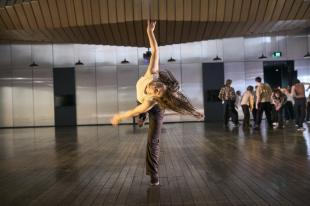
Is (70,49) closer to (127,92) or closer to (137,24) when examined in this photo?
(127,92)

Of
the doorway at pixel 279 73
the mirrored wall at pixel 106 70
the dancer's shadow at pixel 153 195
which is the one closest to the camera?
the dancer's shadow at pixel 153 195

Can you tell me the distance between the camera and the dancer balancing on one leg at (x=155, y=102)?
421cm

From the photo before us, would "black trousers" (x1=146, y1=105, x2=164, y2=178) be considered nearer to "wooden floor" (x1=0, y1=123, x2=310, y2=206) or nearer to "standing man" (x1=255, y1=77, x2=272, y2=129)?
"wooden floor" (x1=0, y1=123, x2=310, y2=206)

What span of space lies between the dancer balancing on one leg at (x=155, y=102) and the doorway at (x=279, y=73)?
686 inches

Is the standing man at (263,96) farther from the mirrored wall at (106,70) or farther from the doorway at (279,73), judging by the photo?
the doorway at (279,73)

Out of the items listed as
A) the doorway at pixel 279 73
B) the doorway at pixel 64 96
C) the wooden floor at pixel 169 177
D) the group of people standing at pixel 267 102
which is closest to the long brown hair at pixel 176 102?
the wooden floor at pixel 169 177

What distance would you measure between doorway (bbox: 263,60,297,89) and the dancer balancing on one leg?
17.4m

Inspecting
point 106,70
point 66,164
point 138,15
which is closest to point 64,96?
point 106,70

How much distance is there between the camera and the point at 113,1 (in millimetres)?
12836

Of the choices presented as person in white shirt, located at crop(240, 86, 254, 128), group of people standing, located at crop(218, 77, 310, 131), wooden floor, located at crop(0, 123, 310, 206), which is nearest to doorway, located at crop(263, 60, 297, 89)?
group of people standing, located at crop(218, 77, 310, 131)

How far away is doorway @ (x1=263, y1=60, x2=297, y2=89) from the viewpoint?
21.0 m

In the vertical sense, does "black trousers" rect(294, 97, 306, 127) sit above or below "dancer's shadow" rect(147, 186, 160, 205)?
above

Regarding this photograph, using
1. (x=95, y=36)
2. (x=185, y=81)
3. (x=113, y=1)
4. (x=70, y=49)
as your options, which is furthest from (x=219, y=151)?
(x=70, y=49)

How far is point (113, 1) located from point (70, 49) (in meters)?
8.84
